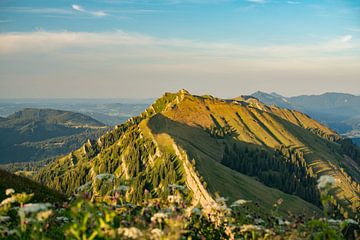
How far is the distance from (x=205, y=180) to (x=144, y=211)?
537ft

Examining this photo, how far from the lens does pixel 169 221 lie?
10.1m

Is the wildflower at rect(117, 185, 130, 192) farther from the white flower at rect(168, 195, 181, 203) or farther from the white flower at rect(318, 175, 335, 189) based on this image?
the white flower at rect(318, 175, 335, 189)

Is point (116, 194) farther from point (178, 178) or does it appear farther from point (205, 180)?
point (178, 178)

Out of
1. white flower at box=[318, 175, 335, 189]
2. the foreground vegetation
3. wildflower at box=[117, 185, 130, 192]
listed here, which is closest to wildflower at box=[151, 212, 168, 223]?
the foreground vegetation

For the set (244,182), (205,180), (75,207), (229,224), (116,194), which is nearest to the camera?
(75,207)

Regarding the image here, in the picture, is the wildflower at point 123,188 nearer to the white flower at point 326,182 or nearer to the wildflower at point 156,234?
the wildflower at point 156,234

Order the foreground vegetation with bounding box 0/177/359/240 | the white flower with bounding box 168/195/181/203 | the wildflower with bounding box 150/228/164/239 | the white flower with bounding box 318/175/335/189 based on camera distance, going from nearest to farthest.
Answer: the wildflower with bounding box 150/228/164/239 → the foreground vegetation with bounding box 0/177/359/240 → the white flower with bounding box 318/175/335/189 → the white flower with bounding box 168/195/181/203

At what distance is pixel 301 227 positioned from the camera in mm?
12539

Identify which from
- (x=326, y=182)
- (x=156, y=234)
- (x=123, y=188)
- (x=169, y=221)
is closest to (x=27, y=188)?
(x=123, y=188)

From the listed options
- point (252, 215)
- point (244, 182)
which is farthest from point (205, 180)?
point (252, 215)

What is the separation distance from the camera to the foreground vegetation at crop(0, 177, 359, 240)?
31.1 ft

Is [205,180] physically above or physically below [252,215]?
below

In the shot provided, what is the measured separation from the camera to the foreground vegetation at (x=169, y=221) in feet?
31.1

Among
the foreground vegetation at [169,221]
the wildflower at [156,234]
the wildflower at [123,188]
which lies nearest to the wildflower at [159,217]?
the foreground vegetation at [169,221]
